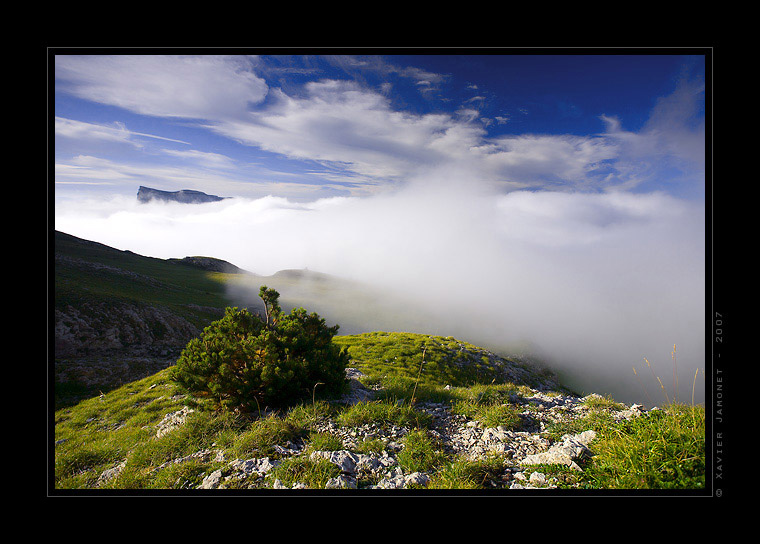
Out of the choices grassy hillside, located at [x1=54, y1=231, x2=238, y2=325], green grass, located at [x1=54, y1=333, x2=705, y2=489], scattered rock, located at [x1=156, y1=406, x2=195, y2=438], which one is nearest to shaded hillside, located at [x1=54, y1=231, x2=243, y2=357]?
grassy hillside, located at [x1=54, y1=231, x2=238, y2=325]

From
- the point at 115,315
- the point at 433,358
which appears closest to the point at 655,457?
the point at 433,358

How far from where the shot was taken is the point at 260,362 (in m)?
7.19

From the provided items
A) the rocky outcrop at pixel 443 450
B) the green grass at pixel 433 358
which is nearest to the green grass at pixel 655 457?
the rocky outcrop at pixel 443 450

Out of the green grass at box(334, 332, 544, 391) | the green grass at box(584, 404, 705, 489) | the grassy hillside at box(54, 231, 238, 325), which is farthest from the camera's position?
the grassy hillside at box(54, 231, 238, 325)

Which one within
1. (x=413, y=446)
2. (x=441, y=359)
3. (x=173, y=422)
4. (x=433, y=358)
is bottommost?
(x=441, y=359)

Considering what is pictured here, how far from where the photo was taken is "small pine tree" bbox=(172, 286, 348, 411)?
6.84 metres

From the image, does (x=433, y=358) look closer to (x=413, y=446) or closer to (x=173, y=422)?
(x=173, y=422)

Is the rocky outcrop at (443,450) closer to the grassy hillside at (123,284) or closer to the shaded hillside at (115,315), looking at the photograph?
the shaded hillside at (115,315)

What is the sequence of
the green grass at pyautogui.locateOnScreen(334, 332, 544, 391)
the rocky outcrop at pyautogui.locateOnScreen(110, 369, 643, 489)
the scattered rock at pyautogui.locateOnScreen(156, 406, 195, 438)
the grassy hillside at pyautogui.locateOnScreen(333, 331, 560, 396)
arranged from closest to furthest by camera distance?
the rocky outcrop at pyautogui.locateOnScreen(110, 369, 643, 489) < the scattered rock at pyautogui.locateOnScreen(156, 406, 195, 438) < the green grass at pyautogui.locateOnScreen(334, 332, 544, 391) < the grassy hillside at pyautogui.locateOnScreen(333, 331, 560, 396)

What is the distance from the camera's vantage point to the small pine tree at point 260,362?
684 centimetres

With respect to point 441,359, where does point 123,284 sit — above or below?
above

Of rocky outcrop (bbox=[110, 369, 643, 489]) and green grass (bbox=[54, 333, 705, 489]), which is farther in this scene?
rocky outcrop (bbox=[110, 369, 643, 489])

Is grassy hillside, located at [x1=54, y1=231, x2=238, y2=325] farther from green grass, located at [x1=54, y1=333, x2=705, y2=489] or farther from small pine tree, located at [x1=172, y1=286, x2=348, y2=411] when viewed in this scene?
green grass, located at [x1=54, y1=333, x2=705, y2=489]
